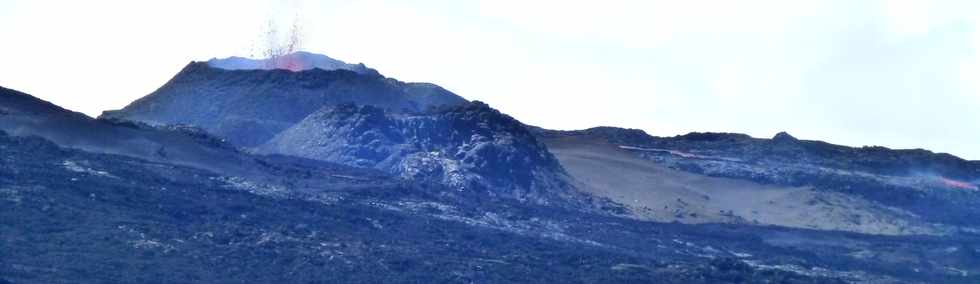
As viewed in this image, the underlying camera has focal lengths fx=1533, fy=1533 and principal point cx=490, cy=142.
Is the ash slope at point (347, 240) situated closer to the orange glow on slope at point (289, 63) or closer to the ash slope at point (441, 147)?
the ash slope at point (441, 147)

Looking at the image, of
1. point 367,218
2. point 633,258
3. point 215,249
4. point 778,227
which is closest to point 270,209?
point 367,218

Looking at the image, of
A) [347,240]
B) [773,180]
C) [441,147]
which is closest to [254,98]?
[441,147]

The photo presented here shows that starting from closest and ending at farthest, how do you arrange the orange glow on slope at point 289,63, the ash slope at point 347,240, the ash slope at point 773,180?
the ash slope at point 347,240 → the ash slope at point 773,180 → the orange glow on slope at point 289,63

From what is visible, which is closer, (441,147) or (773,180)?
(441,147)

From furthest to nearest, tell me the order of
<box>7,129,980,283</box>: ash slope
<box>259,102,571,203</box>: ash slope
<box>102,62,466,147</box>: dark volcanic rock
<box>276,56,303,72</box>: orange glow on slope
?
<box>276,56,303,72</box>: orange glow on slope < <box>102,62,466,147</box>: dark volcanic rock < <box>259,102,571,203</box>: ash slope < <box>7,129,980,283</box>: ash slope

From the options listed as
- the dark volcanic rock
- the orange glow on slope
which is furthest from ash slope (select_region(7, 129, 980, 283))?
the orange glow on slope

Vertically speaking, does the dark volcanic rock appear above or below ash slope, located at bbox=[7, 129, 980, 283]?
above

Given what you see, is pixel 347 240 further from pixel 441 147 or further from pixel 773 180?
pixel 773 180

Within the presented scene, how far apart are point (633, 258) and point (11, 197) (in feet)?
75.6

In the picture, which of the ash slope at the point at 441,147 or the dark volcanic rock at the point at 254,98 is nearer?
the ash slope at the point at 441,147

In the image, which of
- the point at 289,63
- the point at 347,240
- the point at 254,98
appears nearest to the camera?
the point at 347,240

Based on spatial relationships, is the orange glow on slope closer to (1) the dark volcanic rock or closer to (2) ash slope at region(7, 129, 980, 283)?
(1) the dark volcanic rock

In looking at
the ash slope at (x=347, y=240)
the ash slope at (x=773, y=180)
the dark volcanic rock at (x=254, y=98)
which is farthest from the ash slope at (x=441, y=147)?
the dark volcanic rock at (x=254, y=98)

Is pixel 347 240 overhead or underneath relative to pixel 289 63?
underneath
